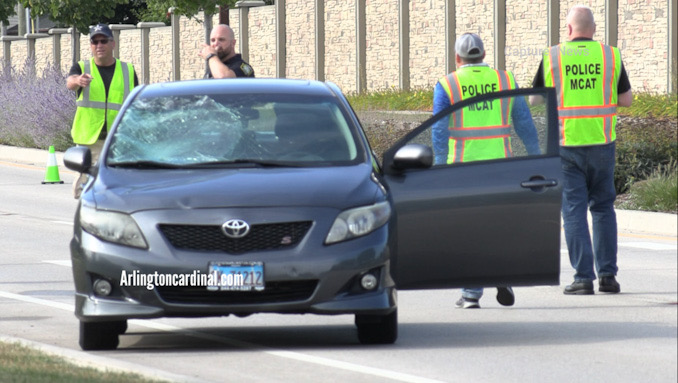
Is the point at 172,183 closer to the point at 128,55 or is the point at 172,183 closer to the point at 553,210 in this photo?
the point at 553,210

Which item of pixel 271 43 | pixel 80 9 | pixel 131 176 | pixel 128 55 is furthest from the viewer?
pixel 128 55

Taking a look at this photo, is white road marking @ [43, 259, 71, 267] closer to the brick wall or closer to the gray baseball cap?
the gray baseball cap

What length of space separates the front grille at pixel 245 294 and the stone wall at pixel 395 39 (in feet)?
71.2

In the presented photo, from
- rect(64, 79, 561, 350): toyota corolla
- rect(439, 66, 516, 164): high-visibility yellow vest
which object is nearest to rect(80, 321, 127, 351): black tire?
rect(64, 79, 561, 350): toyota corolla

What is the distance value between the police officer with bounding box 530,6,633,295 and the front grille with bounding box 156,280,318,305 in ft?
10.1

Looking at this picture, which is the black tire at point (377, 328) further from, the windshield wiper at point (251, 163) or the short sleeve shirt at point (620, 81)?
the short sleeve shirt at point (620, 81)

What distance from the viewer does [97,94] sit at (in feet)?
41.7

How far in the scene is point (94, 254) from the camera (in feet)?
27.5

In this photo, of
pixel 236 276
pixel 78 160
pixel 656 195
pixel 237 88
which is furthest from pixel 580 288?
pixel 656 195

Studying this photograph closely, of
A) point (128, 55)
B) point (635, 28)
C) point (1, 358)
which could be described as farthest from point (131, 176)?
point (128, 55)

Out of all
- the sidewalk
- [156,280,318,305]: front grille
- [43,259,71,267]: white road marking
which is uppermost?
[156,280,318,305]: front grille

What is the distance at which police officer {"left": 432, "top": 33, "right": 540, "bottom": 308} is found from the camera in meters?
9.94

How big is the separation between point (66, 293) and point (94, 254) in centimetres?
333

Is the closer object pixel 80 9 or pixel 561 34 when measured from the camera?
pixel 561 34
